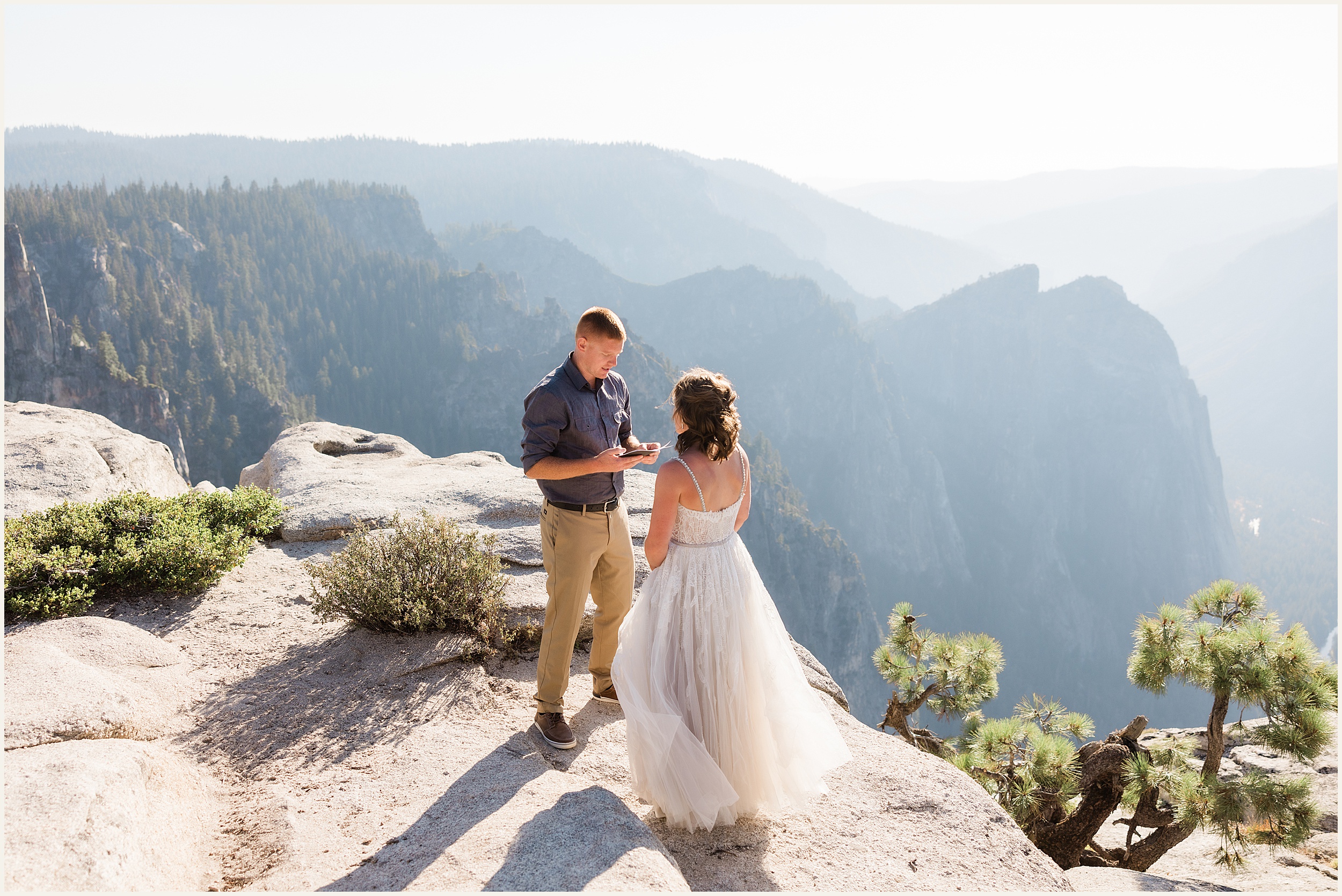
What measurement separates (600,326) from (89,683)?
12.1ft

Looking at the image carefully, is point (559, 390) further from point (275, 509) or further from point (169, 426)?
point (169, 426)

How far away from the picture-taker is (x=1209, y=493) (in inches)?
4993

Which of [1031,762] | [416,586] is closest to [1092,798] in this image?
[1031,762]

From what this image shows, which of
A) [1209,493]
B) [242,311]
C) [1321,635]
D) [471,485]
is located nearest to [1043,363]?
[1209,493]

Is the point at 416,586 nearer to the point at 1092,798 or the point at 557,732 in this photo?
the point at 557,732

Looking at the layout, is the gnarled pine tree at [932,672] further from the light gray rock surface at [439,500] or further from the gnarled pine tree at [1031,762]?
the light gray rock surface at [439,500]

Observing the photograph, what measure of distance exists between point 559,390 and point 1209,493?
156 meters

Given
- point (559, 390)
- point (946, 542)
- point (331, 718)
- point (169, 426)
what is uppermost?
point (559, 390)

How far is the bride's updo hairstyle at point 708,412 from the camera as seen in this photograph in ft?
11.9

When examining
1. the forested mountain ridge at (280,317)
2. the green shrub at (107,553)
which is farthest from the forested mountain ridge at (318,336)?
the green shrub at (107,553)

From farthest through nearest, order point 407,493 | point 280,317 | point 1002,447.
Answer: point 1002,447 < point 280,317 < point 407,493

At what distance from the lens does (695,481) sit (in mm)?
3773

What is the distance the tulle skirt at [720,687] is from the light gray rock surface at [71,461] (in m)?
6.87

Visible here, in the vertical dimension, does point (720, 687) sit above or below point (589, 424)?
below
